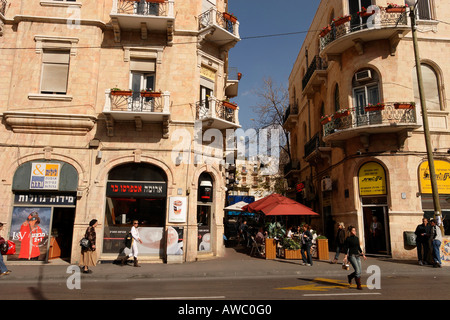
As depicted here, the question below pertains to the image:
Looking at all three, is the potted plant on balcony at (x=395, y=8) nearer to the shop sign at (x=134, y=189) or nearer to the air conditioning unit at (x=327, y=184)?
the air conditioning unit at (x=327, y=184)

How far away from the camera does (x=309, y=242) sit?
12969 mm

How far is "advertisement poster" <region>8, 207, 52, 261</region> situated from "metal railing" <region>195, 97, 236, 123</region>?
7793mm

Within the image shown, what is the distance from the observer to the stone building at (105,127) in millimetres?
13781

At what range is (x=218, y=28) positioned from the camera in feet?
50.8

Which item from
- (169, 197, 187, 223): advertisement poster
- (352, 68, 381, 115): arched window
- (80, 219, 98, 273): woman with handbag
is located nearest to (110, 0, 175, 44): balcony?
(169, 197, 187, 223): advertisement poster

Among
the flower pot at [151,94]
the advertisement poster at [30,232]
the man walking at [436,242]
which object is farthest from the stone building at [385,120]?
the advertisement poster at [30,232]

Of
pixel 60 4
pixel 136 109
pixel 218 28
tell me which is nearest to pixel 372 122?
pixel 218 28

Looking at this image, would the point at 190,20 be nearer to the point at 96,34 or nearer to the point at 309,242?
the point at 96,34

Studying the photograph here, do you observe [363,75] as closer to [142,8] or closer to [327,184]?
[327,184]

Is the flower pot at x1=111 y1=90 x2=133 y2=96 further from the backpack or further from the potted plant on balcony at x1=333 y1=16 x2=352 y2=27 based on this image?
the potted plant on balcony at x1=333 y1=16 x2=352 y2=27

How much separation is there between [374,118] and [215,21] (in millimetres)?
9029

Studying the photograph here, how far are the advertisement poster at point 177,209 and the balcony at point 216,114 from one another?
3.75 m
